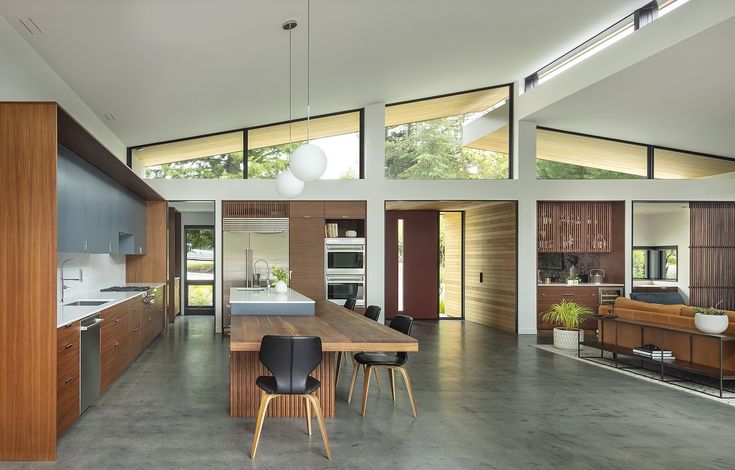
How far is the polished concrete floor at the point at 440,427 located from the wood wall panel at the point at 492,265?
131 inches

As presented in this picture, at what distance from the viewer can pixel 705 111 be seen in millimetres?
7527

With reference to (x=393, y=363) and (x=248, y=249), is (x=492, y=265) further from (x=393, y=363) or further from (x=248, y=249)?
(x=393, y=363)

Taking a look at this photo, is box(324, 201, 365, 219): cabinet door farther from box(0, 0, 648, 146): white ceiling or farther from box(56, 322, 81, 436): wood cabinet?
box(56, 322, 81, 436): wood cabinet

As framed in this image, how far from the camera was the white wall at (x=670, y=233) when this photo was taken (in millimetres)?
11859

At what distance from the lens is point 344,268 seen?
909 centimetres

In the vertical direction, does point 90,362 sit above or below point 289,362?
below

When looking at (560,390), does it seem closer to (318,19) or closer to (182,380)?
(182,380)

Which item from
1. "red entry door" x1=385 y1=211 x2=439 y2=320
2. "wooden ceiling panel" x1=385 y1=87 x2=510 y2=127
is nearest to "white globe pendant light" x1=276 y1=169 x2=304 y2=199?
"wooden ceiling panel" x1=385 y1=87 x2=510 y2=127

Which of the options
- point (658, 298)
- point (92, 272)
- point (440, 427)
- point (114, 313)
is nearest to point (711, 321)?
point (440, 427)

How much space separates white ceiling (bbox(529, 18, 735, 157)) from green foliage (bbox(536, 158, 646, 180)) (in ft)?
1.99

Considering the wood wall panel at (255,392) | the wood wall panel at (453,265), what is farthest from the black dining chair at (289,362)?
the wood wall panel at (453,265)

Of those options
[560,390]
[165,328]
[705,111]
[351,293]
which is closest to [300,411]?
[560,390]

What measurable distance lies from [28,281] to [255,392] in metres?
1.80

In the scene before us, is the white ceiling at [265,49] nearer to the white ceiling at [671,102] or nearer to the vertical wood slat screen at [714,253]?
the white ceiling at [671,102]
